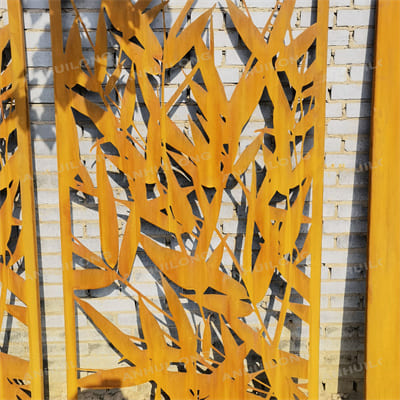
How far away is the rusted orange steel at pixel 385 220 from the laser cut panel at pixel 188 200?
0.31m

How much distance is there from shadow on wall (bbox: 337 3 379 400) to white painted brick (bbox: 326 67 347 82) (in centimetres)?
11

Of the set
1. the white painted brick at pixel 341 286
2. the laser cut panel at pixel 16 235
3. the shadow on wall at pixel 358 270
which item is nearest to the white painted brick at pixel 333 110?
the shadow on wall at pixel 358 270

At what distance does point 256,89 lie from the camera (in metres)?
1.92

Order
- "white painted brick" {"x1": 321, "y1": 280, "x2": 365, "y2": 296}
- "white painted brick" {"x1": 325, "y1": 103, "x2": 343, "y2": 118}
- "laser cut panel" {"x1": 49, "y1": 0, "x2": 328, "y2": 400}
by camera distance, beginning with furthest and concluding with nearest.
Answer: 1. "white painted brick" {"x1": 321, "y1": 280, "x2": 365, "y2": 296}
2. "white painted brick" {"x1": 325, "y1": 103, "x2": 343, "y2": 118}
3. "laser cut panel" {"x1": 49, "y1": 0, "x2": 328, "y2": 400}

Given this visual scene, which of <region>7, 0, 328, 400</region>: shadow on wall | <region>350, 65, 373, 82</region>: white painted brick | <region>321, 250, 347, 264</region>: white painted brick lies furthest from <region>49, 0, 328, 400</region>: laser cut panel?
<region>350, 65, 373, 82</region>: white painted brick

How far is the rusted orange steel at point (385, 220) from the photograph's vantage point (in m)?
1.93

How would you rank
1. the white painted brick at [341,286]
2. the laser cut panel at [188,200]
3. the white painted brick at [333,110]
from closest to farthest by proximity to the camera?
the laser cut panel at [188,200]
the white painted brick at [333,110]
the white painted brick at [341,286]

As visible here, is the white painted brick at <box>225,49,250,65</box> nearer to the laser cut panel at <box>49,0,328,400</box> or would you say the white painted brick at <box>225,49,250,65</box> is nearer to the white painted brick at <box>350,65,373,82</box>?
the laser cut panel at <box>49,0,328,400</box>

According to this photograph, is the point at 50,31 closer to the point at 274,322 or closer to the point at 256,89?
the point at 256,89

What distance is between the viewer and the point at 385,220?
201cm

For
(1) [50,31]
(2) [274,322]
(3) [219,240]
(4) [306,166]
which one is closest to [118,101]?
(1) [50,31]

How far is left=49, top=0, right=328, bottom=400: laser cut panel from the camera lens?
1.91m

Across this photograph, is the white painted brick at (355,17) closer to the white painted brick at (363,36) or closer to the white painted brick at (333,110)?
the white painted brick at (363,36)

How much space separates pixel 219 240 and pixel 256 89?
2.72ft
